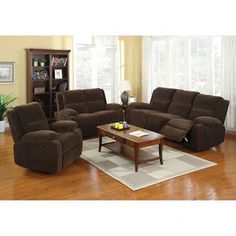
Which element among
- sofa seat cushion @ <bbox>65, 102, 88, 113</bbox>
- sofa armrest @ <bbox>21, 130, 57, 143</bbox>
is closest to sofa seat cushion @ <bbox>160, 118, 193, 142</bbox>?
sofa seat cushion @ <bbox>65, 102, 88, 113</bbox>

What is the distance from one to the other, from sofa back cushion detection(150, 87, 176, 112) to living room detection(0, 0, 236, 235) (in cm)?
3

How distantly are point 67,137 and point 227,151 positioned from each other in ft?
9.20

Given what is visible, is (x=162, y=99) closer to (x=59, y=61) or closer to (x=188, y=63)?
(x=188, y=63)

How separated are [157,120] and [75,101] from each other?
183 centimetres

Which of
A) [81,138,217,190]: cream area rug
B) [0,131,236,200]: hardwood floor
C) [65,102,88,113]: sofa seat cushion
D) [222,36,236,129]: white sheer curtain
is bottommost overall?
[0,131,236,200]: hardwood floor

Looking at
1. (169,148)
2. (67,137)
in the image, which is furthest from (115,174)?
(169,148)

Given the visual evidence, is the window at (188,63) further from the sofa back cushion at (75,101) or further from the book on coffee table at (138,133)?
the book on coffee table at (138,133)

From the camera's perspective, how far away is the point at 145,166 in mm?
4348

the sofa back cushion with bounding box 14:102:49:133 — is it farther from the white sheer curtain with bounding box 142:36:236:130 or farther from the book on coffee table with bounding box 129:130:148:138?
the white sheer curtain with bounding box 142:36:236:130

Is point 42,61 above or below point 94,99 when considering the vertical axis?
above

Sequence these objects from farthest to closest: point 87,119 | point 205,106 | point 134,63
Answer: point 134,63, point 87,119, point 205,106

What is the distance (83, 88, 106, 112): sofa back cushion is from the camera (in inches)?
255

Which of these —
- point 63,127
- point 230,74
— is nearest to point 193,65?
point 230,74
